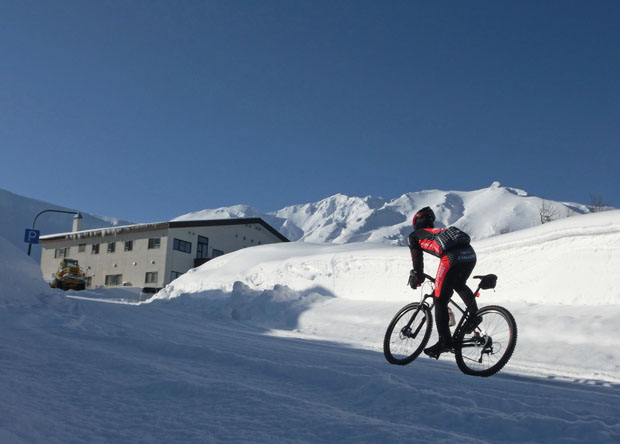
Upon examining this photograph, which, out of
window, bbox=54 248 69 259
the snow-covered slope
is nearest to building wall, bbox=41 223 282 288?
window, bbox=54 248 69 259

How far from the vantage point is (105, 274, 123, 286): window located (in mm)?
42594

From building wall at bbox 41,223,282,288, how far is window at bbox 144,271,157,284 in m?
0.17

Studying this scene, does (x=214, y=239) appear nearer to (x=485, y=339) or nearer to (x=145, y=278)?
(x=145, y=278)

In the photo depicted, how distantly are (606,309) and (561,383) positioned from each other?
5.04m

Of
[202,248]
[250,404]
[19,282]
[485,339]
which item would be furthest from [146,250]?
[250,404]

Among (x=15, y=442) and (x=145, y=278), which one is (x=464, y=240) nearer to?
(x=15, y=442)

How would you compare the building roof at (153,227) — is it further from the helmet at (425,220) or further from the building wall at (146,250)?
the helmet at (425,220)

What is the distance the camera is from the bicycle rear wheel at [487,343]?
514 centimetres

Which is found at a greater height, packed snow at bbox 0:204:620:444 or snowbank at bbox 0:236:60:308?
snowbank at bbox 0:236:60:308

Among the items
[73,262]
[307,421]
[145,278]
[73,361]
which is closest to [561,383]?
[307,421]

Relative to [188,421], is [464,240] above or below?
→ above

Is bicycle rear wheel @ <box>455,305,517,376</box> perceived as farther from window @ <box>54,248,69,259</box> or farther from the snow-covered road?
window @ <box>54,248,69,259</box>

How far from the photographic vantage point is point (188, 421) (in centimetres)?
258

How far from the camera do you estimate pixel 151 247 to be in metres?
40.8
